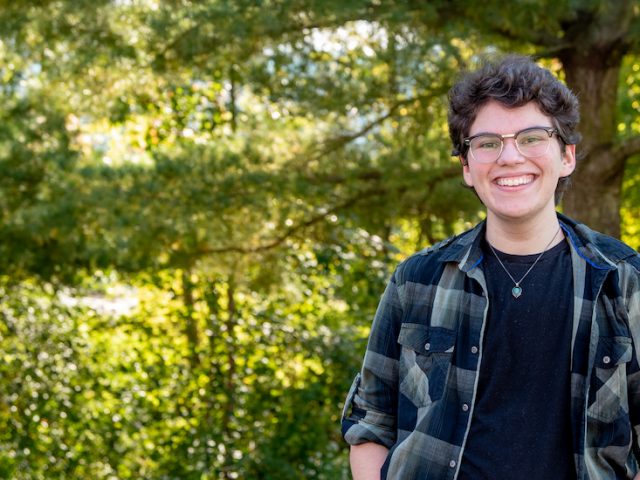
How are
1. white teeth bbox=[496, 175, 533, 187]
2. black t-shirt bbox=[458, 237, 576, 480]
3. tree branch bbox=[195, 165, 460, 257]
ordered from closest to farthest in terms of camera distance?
black t-shirt bbox=[458, 237, 576, 480] < white teeth bbox=[496, 175, 533, 187] < tree branch bbox=[195, 165, 460, 257]

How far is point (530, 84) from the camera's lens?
2020mm

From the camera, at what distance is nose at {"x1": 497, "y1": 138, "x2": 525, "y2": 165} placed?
1.98m

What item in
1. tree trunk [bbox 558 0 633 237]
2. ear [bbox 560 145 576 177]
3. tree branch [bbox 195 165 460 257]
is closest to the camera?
ear [bbox 560 145 576 177]

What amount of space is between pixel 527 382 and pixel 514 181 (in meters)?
0.41

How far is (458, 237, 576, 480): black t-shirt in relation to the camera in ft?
6.19

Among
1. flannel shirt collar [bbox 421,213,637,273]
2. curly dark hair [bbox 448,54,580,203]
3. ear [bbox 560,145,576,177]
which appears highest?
curly dark hair [bbox 448,54,580,203]

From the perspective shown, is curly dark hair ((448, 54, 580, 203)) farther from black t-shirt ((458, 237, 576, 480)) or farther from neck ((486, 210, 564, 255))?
black t-shirt ((458, 237, 576, 480))

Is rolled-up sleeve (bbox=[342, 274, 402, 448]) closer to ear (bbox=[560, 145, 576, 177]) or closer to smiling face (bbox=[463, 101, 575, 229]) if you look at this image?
smiling face (bbox=[463, 101, 575, 229])

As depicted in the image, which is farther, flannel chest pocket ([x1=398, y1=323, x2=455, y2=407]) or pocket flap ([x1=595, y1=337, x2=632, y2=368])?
flannel chest pocket ([x1=398, y1=323, x2=455, y2=407])

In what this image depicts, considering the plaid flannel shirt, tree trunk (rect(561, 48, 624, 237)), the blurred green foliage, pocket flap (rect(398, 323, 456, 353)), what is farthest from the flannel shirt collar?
tree trunk (rect(561, 48, 624, 237))

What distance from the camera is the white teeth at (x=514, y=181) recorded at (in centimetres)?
199

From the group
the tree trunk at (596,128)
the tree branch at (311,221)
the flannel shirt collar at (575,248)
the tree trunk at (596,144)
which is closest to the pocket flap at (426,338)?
the flannel shirt collar at (575,248)

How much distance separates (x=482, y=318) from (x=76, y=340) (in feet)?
17.2

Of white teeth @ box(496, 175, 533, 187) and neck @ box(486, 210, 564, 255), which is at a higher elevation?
white teeth @ box(496, 175, 533, 187)
